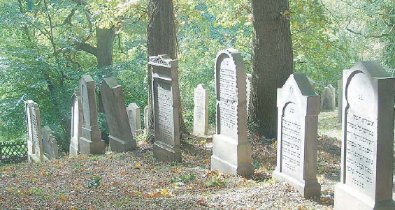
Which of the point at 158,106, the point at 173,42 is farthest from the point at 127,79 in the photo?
the point at 158,106

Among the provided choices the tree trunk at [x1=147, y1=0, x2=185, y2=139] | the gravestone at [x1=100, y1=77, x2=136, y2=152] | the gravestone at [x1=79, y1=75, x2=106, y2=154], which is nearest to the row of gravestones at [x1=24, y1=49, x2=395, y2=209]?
the gravestone at [x1=100, y1=77, x2=136, y2=152]

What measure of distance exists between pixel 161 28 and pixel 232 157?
4083 mm

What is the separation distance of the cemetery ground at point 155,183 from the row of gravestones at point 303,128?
0.33 m

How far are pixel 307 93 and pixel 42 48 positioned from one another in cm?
1515

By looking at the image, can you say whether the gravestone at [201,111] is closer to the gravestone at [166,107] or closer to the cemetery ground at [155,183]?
the cemetery ground at [155,183]

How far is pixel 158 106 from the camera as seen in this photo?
1006 cm

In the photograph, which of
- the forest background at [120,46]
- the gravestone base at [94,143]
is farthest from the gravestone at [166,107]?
the forest background at [120,46]

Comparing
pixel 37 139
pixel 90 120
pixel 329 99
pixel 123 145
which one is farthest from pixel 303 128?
pixel 329 99

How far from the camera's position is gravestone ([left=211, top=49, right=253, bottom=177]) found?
8.24 metres

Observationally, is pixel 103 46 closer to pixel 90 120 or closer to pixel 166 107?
pixel 90 120

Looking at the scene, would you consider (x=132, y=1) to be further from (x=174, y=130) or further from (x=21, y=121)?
(x=21, y=121)

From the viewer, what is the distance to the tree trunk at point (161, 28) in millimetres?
11219

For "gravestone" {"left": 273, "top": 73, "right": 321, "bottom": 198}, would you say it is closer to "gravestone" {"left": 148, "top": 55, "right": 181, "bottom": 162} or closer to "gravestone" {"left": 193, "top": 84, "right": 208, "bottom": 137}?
"gravestone" {"left": 148, "top": 55, "right": 181, "bottom": 162}

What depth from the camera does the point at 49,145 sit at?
47.8ft
